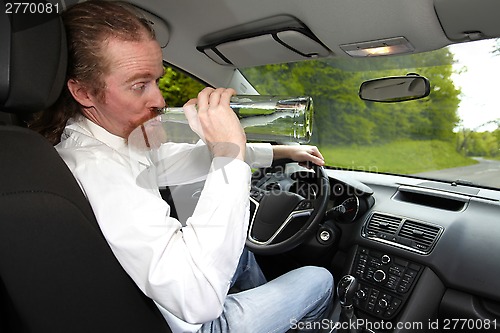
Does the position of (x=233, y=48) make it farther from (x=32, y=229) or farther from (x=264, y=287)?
(x=32, y=229)

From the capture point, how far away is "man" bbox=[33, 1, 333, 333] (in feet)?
3.63

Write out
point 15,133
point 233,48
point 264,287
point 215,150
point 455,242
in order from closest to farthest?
point 15,133 < point 215,150 < point 264,287 < point 455,242 < point 233,48

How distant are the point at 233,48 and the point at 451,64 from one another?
120 cm

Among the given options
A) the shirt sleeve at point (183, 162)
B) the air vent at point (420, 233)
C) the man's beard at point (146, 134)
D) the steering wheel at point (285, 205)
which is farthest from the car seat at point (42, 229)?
the air vent at point (420, 233)

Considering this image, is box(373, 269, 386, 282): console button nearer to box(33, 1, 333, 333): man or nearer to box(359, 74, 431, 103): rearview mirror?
box(33, 1, 333, 333): man

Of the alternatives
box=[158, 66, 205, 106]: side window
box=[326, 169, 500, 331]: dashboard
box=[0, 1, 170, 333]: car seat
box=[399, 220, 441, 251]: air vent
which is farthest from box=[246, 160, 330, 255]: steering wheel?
box=[0, 1, 170, 333]: car seat

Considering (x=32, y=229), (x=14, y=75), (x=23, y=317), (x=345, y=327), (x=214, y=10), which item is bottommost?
(x=345, y=327)

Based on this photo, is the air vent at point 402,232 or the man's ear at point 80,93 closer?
the man's ear at point 80,93

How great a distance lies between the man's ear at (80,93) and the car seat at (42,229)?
173 millimetres

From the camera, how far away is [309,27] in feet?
6.59

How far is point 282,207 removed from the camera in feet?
7.67

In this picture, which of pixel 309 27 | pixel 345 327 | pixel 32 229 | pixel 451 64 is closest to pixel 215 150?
pixel 32 229

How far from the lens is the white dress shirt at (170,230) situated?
1097 millimetres

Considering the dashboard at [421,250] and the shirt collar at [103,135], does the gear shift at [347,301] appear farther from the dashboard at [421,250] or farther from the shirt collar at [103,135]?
the shirt collar at [103,135]
